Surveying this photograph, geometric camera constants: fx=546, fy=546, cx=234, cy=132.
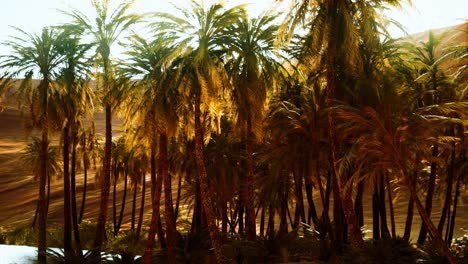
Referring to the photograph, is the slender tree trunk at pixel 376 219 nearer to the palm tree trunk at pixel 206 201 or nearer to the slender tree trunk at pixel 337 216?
the slender tree trunk at pixel 337 216

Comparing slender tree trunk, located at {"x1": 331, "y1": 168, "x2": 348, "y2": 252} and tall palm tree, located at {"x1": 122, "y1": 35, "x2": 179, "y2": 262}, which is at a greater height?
tall palm tree, located at {"x1": 122, "y1": 35, "x2": 179, "y2": 262}

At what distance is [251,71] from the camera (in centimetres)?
2731

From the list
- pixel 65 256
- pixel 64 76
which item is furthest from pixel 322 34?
pixel 65 256

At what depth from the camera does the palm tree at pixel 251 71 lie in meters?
27.2

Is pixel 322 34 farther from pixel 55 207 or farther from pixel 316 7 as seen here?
pixel 55 207

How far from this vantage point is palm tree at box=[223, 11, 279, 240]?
2723cm

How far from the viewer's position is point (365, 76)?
93.5 ft

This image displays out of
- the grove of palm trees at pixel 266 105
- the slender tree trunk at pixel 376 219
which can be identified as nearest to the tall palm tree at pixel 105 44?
the grove of palm trees at pixel 266 105

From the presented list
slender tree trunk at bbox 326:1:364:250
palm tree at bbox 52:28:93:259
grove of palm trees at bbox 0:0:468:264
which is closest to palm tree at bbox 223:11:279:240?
grove of palm trees at bbox 0:0:468:264

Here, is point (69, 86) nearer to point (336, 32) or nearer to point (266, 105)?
point (266, 105)

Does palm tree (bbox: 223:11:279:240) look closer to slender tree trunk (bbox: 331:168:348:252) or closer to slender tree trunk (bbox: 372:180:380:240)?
slender tree trunk (bbox: 331:168:348:252)

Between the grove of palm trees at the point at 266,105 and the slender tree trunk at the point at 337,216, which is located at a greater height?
the grove of palm trees at the point at 266,105

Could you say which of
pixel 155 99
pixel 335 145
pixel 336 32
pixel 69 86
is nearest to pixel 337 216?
pixel 335 145

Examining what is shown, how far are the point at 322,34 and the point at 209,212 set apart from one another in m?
9.68
